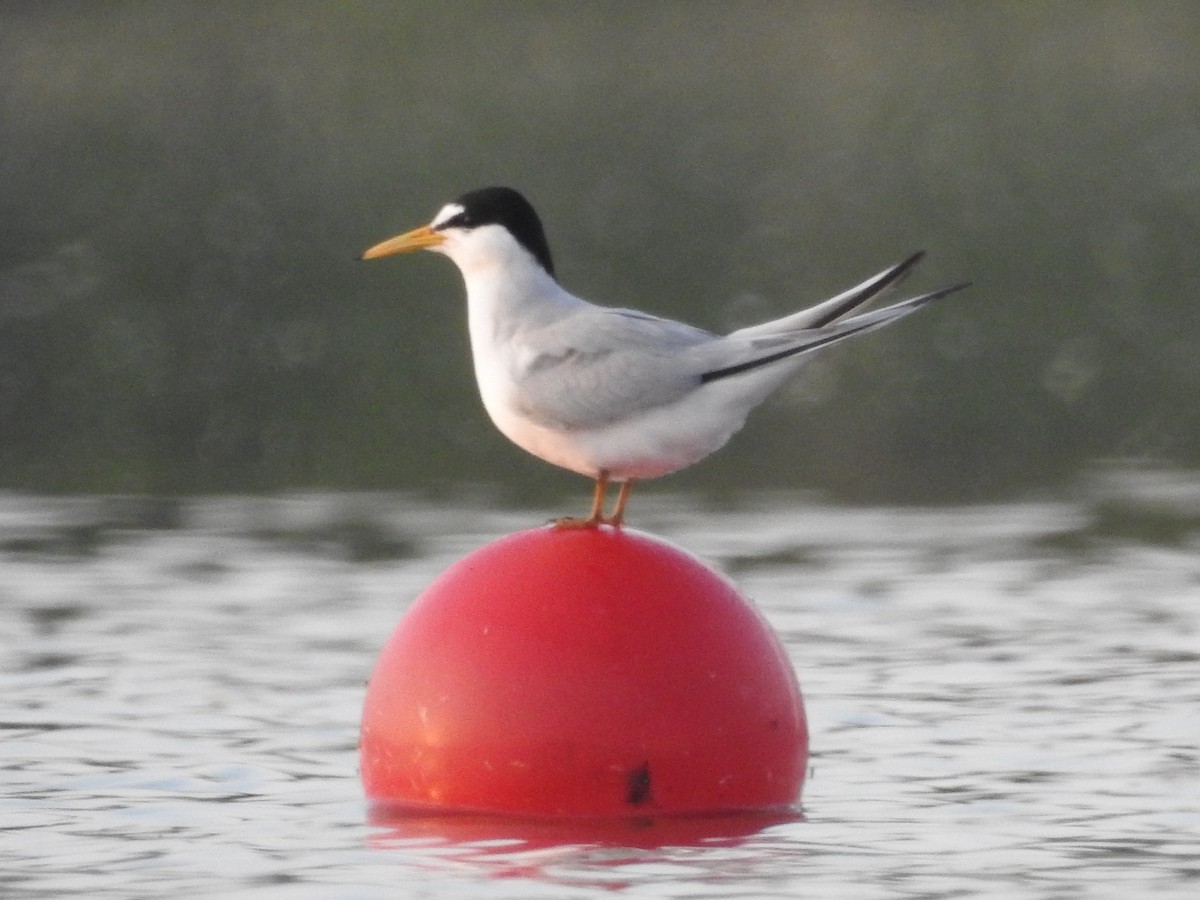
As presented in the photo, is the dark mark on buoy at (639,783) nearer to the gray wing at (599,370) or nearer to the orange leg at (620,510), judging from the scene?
the orange leg at (620,510)

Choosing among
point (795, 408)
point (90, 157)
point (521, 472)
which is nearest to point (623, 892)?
point (521, 472)

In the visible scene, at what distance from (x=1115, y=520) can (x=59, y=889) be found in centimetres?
995

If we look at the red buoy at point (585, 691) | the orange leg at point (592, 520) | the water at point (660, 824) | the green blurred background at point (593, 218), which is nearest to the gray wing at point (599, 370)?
the orange leg at point (592, 520)

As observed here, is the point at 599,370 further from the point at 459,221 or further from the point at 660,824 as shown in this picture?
the point at 660,824

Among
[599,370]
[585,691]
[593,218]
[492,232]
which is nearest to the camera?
[585,691]

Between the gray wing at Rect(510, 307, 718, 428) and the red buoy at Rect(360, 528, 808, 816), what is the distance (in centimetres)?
42

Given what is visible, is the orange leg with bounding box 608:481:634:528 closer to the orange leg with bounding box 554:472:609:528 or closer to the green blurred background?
the orange leg with bounding box 554:472:609:528

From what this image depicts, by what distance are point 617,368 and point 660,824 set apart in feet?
4.83

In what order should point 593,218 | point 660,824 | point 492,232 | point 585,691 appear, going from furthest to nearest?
point 593,218 < point 492,232 < point 660,824 < point 585,691

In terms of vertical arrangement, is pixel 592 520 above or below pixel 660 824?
above

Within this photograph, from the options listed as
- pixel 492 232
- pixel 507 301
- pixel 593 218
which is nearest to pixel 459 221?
pixel 492 232

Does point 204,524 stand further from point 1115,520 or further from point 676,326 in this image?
point 676,326

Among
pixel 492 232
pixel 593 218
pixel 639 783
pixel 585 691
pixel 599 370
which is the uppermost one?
pixel 593 218

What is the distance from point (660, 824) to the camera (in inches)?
389
